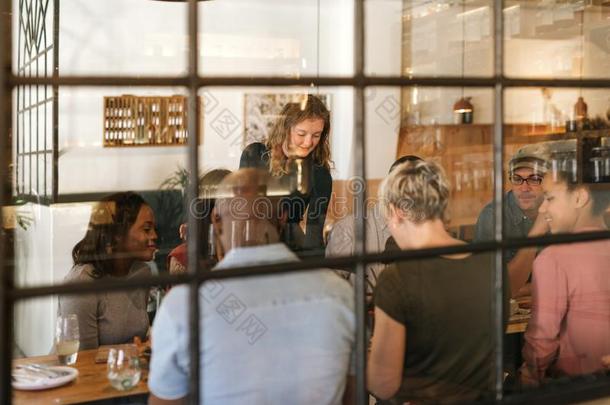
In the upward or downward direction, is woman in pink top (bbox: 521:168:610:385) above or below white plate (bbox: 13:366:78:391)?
above

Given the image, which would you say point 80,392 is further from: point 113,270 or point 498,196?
point 498,196

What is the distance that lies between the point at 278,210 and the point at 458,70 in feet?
1.86

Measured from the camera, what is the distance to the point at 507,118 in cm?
172

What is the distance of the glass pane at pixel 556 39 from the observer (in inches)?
72.3

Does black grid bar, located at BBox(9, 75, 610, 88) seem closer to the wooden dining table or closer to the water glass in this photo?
the water glass

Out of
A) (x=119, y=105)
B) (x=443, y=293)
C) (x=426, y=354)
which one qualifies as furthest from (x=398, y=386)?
(x=119, y=105)

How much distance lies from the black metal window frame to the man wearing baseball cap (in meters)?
0.03

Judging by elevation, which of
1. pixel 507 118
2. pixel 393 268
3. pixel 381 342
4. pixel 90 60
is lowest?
pixel 381 342

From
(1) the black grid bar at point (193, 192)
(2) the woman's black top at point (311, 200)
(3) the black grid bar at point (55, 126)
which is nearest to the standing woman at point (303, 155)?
(2) the woman's black top at point (311, 200)

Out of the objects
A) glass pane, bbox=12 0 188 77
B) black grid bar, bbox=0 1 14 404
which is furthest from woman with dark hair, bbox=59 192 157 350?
glass pane, bbox=12 0 188 77

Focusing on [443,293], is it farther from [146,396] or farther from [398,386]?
[146,396]

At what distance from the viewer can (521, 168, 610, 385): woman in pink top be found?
6.25 ft

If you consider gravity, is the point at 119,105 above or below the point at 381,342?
above

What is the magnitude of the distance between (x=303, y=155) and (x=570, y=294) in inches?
55.1
